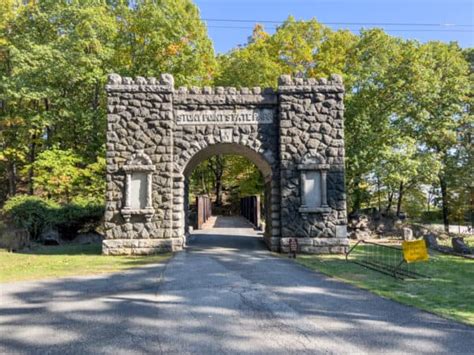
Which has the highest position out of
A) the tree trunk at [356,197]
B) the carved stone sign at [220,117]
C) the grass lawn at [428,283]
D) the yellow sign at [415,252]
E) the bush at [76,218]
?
the carved stone sign at [220,117]

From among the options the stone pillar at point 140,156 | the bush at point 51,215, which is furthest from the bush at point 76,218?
the stone pillar at point 140,156

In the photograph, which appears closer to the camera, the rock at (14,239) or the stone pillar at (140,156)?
the stone pillar at (140,156)

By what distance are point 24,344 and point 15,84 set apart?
17.9 m

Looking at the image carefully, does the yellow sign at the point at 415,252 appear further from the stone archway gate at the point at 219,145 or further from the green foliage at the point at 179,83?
the green foliage at the point at 179,83

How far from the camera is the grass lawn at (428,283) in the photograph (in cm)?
585

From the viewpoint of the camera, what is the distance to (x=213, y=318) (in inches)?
209

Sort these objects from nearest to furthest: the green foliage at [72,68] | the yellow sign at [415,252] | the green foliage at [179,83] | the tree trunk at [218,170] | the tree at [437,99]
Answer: the yellow sign at [415,252] < the green foliage at [72,68] < the green foliage at [179,83] < the tree at [437,99] < the tree trunk at [218,170]

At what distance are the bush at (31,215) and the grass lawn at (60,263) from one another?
2.57 m

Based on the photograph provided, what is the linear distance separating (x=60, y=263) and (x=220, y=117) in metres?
6.09

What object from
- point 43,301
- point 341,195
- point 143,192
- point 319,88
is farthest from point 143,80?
point 43,301

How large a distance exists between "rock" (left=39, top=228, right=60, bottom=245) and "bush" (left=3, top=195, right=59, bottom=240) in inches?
16.2

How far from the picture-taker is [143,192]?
39.8ft

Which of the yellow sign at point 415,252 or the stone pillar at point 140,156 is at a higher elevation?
the stone pillar at point 140,156

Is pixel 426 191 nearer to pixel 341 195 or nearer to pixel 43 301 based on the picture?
pixel 341 195
